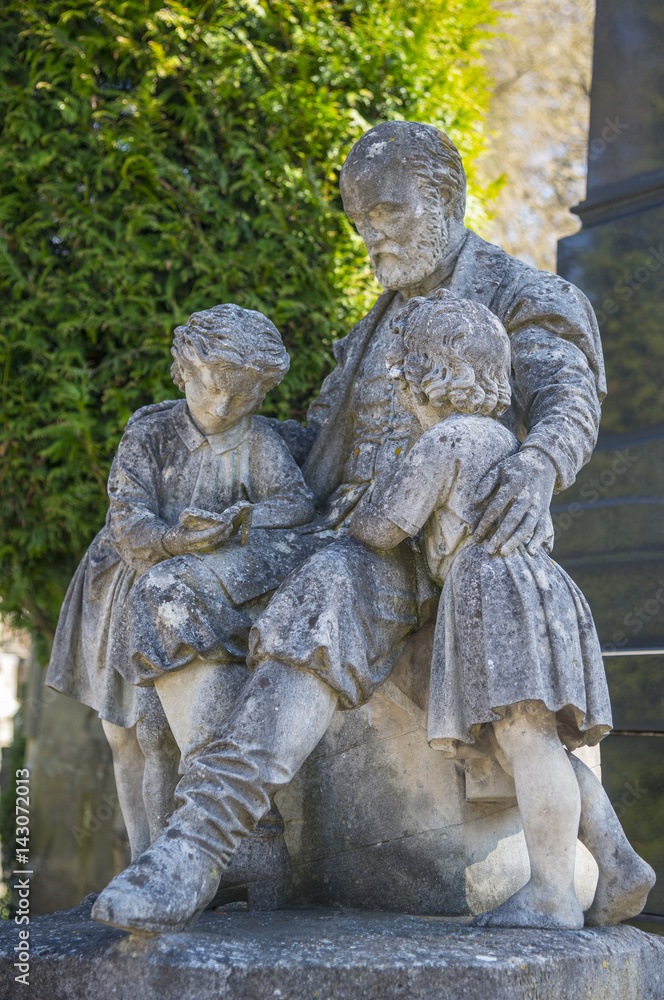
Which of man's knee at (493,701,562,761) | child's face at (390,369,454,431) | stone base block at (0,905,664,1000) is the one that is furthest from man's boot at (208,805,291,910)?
child's face at (390,369,454,431)

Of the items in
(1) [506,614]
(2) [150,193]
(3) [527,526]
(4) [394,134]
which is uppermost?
(2) [150,193]

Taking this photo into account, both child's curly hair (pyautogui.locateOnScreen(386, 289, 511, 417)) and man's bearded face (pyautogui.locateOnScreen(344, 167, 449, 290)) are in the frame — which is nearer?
child's curly hair (pyautogui.locateOnScreen(386, 289, 511, 417))

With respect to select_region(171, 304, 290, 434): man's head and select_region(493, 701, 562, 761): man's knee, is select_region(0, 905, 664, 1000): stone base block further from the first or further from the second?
select_region(171, 304, 290, 434): man's head

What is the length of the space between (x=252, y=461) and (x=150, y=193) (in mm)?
2867

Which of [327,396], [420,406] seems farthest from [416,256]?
[420,406]

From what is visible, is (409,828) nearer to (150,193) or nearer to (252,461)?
(252,461)

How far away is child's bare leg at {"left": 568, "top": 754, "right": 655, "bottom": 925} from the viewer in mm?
2584

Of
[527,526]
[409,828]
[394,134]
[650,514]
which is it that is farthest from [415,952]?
[650,514]

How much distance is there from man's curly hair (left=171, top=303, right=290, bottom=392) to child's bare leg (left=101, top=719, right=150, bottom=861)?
102cm

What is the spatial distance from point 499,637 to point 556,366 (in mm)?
895

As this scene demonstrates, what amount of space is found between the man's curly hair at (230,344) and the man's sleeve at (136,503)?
235 mm

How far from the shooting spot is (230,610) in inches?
113

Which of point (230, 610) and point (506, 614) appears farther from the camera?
point (230, 610)

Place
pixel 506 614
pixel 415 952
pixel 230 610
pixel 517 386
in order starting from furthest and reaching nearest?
pixel 517 386, pixel 230 610, pixel 506 614, pixel 415 952
